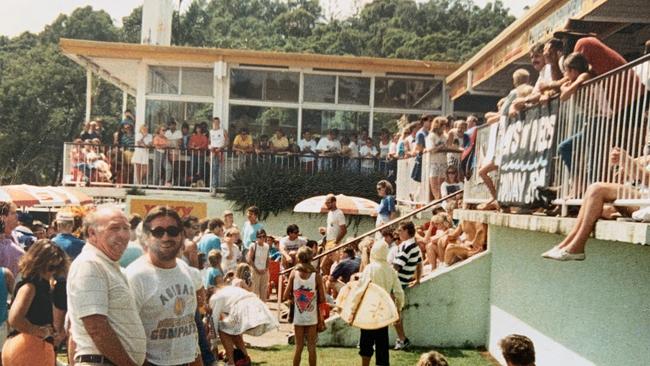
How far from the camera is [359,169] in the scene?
787 inches

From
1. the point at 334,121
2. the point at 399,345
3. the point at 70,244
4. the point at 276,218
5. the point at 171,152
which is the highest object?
the point at 334,121

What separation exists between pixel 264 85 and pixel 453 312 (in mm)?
11463

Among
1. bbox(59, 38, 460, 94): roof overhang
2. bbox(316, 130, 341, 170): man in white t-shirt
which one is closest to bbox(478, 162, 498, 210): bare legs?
bbox(316, 130, 341, 170): man in white t-shirt

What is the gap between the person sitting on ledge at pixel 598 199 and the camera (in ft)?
18.8

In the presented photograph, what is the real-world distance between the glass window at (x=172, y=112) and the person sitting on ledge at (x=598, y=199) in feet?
54.0

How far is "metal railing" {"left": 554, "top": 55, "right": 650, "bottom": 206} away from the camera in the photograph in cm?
575

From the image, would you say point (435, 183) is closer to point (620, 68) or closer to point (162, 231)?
point (620, 68)

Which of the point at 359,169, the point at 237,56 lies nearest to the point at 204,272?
the point at 359,169

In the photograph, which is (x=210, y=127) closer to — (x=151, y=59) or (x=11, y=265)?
(x=151, y=59)

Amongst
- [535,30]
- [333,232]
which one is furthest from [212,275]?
[535,30]

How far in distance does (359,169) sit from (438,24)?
5745cm

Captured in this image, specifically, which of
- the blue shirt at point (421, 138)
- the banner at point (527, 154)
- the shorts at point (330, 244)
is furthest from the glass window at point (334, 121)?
the banner at point (527, 154)

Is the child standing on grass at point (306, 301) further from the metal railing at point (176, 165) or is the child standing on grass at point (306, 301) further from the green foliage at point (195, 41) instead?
the green foliage at point (195, 41)

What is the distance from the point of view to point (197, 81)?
2167cm
